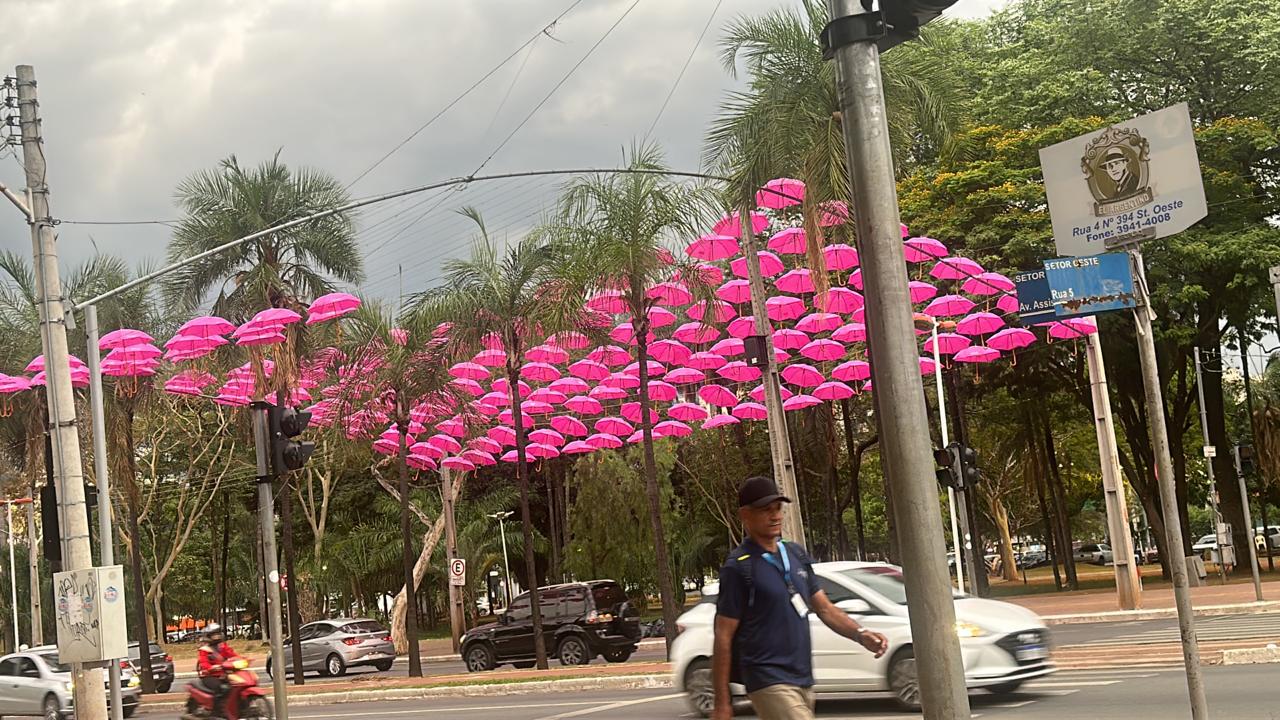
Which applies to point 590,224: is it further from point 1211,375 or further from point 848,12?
point 1211,375

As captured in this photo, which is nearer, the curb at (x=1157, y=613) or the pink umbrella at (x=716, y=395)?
the curb at (x=1157, y=613)

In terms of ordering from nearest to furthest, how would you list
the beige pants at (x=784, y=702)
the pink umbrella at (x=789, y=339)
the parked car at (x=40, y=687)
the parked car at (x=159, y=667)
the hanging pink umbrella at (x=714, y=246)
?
the beige pants at (x=784, y=702)
the parked car at (x=40, y=687)
the hanging pink umbrella at (x=714, y=246)
the pink umbrella at (x=789, y=339)
the parked car at (x=159, y=667)

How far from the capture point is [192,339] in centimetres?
2892

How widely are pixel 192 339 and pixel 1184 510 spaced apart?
27.1 metres

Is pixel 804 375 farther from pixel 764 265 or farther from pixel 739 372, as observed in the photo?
pixel 764 265

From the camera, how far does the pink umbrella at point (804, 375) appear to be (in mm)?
35125

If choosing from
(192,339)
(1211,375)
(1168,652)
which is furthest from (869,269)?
(1211,375)

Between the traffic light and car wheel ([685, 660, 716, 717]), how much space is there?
500 cm

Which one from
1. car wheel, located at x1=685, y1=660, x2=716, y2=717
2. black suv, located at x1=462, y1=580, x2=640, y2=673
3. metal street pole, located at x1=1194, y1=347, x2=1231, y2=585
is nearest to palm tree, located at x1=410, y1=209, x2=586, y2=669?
black suv, located at x1=462, y1=580, x2=640, y2=673

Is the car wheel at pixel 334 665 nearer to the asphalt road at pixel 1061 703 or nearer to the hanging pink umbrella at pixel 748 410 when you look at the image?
the hanging pink umbrella at pixel 748 410

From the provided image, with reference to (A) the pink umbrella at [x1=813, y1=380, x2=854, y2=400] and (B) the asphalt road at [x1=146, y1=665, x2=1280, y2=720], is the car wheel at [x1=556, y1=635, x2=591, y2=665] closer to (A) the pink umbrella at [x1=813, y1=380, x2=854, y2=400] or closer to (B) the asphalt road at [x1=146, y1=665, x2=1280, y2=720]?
(A) the pink umbrella at [x1=813, y1=380, x2=854, y2=400]

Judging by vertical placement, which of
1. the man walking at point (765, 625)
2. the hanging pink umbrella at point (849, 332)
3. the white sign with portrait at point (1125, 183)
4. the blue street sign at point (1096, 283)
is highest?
the hanging pink umbrella at point (849, 332)

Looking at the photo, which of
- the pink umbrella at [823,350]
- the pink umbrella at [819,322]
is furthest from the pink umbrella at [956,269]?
the pink umbrella at [823,350]

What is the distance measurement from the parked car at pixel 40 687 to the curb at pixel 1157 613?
18.7m
